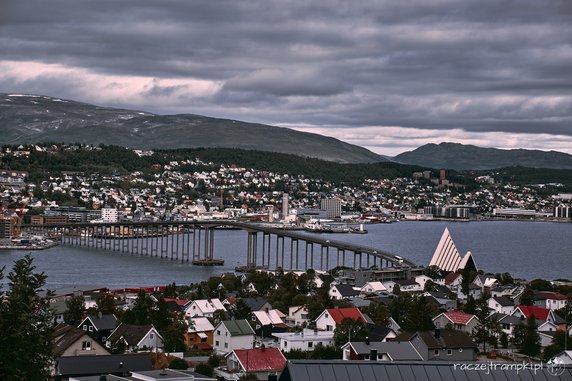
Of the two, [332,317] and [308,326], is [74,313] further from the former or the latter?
[332,317]

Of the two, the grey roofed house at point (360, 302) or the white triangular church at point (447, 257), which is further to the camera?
the white triangular church at point (447, 257)

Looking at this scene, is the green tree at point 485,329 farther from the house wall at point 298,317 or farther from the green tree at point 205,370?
the green tree at point 205,370

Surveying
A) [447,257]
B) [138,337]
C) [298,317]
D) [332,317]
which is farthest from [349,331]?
[447,257]

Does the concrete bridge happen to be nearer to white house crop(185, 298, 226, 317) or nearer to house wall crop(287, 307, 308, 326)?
house wall crop(287, 307, 308, 326)

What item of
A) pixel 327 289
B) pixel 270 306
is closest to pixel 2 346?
pixel 270 306

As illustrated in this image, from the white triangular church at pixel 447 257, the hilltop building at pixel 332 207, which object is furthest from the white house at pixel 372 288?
the hilltop building at pixel 332 207

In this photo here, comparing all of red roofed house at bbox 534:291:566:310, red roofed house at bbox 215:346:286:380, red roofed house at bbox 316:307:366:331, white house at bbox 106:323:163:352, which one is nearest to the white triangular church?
red roofed house at bbox 534:291:566:310

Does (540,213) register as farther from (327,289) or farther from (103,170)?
(327,289)

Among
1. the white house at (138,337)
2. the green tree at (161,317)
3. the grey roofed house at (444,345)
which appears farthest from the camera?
the green tree at (161,317)
